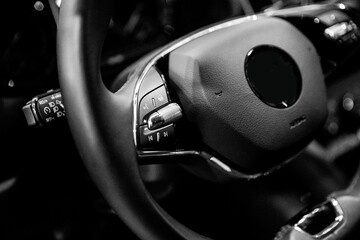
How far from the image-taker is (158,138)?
0.60 metres

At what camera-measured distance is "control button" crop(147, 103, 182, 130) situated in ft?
1.93

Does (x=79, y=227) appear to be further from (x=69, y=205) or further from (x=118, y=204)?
(x=118, y=204)

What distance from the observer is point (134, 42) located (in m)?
1.19

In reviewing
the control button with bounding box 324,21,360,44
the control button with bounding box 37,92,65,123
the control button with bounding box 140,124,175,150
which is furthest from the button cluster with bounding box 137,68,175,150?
the control button with bounding box 324,21,360,44

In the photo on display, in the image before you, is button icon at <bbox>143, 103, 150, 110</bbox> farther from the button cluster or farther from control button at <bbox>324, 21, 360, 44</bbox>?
control button at <bbox>324, 21, 360, 44</bbox>

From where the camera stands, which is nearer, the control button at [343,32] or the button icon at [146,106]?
the button icon at [146,106]

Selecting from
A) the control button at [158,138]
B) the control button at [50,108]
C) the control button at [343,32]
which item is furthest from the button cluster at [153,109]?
the control button at [343,32]

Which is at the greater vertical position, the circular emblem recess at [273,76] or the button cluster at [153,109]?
the button cluster at [153,109]

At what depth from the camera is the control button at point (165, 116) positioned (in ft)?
1.93

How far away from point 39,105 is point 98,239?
447 millimetres

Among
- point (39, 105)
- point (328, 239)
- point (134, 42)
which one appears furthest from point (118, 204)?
point (134, 42)

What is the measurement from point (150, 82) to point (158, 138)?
0.25ft

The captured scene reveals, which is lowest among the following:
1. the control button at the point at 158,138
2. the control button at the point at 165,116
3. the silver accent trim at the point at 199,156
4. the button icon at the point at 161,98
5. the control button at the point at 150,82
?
the silver accent trim at the point at 199,156

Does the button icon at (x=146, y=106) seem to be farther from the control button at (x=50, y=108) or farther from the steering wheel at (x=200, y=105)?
the control button at (x=50, y=108)
